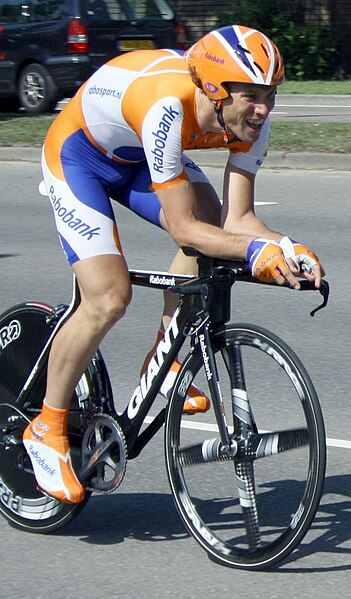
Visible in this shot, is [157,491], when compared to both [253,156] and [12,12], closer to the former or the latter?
[253,156]

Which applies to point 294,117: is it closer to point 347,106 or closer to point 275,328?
point 347,106

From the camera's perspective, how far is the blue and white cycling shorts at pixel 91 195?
4.29 meters

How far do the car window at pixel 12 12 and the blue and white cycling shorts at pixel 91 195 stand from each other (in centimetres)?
1381

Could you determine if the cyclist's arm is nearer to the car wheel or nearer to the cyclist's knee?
the cyclist's knee

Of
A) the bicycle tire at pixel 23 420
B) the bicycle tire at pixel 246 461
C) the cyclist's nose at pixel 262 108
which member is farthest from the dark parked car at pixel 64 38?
the cyclist's nose at pixel 262 108

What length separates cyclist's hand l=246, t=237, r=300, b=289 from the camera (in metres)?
3.81

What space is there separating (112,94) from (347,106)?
51.7 ft

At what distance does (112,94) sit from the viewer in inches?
168

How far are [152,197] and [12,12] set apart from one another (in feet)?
46.1

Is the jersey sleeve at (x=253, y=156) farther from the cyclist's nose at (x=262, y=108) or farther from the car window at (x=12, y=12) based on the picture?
the car window at (x=12, y=12)

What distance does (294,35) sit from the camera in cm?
2631

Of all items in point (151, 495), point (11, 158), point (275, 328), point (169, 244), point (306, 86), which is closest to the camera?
point (151, 495)

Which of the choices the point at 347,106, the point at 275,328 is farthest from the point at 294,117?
the point at 275,328

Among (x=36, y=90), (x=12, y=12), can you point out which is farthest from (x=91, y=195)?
(x=12, y=12)
